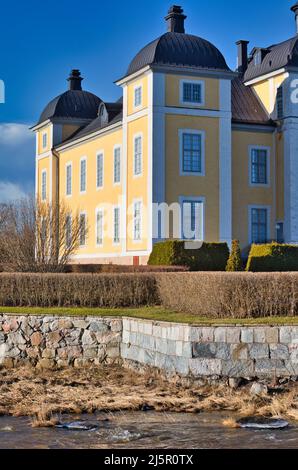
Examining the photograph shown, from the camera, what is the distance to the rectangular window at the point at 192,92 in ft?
119

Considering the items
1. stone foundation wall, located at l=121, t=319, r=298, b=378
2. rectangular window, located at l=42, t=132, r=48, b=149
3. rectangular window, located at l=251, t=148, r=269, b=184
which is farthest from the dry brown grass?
rectangular window, located at l=42, t=132, r=48, b=149

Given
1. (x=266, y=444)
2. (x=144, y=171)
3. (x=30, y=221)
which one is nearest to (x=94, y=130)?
(x=144, y=171)

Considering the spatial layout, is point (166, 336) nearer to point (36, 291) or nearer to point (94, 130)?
point (36, 291)

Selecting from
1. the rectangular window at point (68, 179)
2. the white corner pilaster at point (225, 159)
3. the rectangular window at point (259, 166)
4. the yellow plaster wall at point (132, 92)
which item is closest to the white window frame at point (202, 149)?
the white corner pilaster at point (225, 159)

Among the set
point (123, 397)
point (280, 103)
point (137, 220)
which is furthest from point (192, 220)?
point (123, 397)

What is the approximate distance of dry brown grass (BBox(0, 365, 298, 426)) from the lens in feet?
41.0

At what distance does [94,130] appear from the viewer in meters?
43.3

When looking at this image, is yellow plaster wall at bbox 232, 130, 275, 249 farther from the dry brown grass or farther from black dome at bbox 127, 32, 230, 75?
the dry brown grass

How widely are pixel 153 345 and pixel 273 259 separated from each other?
661 inches

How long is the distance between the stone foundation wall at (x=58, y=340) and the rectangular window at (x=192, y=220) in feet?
59.7

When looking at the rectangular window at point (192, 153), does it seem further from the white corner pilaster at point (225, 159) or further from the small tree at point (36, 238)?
the small tree at point (36, 238)

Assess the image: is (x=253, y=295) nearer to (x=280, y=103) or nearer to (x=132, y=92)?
(x=132, y=92)

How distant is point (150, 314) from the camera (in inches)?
671

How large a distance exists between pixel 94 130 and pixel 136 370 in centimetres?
2888
